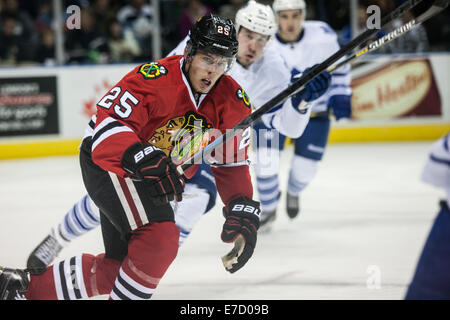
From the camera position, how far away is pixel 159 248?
6.32 feet

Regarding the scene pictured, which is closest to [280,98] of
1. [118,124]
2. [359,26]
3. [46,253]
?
[118,124]

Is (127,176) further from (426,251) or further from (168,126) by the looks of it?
(426,251)

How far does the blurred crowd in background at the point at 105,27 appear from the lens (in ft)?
20.1

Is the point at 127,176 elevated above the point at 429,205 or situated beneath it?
elevated above

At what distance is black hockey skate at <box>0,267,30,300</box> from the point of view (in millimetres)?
2146

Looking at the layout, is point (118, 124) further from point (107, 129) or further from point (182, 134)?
point (182, 134)

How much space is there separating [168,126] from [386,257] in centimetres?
141

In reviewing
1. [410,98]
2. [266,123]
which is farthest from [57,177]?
[410,98]

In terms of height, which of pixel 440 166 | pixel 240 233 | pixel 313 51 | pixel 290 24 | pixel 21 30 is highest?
pixel 440 166

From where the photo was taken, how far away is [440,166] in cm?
156

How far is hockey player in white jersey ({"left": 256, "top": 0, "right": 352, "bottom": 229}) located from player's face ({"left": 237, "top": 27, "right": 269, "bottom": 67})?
2.18 feet

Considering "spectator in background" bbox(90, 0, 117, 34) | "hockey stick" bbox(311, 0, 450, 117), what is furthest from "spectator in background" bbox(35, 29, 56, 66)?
"hockey stick" bbox(311, 0, 450, 117)

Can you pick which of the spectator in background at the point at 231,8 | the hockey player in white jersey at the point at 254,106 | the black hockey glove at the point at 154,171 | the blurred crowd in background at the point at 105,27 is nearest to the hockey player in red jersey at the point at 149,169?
the black hockey glove at the point at 154,171

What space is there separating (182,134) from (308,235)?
1634mm
